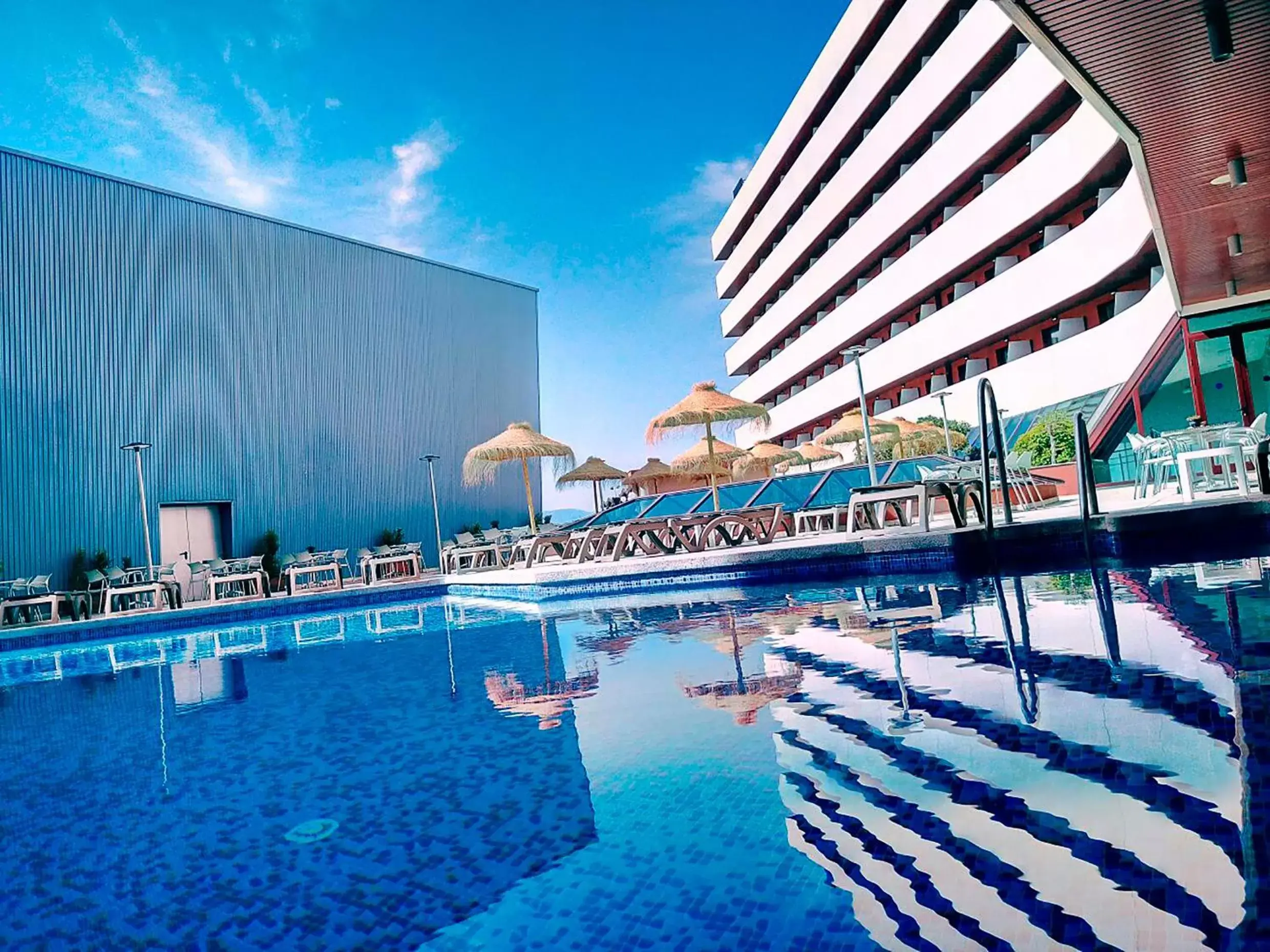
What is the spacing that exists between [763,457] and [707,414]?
7.01m

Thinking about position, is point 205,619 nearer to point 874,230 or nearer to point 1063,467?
point 1063,467

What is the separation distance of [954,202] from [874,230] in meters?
2.85

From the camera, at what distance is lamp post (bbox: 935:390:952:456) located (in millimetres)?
16500

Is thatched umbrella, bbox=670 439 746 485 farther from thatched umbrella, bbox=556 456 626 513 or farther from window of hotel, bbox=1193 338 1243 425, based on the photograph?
window of hotel, bbox=1193 338 1243 425

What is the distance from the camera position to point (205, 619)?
10.5 m

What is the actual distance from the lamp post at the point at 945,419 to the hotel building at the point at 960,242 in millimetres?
745

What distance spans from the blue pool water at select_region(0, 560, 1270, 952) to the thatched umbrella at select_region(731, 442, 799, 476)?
558 inches

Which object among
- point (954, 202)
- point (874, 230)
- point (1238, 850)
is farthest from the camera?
point (874, 230)

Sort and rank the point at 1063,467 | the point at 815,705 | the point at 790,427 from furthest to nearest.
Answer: the point at 790,427 < the point at 1063,467 < the point at 815,705

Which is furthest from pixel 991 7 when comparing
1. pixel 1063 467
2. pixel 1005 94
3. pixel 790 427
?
pixel 790 427

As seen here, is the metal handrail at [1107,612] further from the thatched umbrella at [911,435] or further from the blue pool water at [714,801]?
the thatched umbrella at [911,435]

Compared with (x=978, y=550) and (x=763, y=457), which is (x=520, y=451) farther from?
(x=978, y=550)

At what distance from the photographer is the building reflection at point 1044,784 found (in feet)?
4.45

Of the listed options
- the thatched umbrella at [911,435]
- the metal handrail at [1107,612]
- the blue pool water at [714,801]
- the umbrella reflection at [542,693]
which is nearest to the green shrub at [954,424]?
the thatched umbrella at [911,435]
